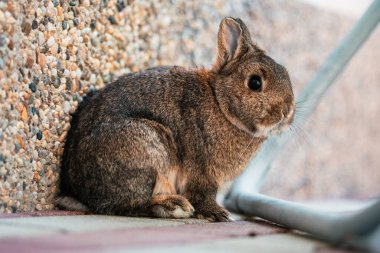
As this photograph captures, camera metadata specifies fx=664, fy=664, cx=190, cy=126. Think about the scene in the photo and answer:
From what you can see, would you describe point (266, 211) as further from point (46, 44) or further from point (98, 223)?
point (46, 44)

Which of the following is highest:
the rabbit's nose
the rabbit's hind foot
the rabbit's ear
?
the rabbit's ear

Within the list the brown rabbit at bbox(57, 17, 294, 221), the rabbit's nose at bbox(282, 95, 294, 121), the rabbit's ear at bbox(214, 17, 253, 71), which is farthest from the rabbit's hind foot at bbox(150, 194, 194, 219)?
the rabbit's ear at bbox(214, 17, 253, 71)

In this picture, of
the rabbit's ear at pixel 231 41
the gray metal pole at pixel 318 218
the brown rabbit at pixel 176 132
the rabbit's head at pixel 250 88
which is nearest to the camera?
the gray metal pole at pixel 318 218

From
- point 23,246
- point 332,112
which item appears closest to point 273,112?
point 23,246

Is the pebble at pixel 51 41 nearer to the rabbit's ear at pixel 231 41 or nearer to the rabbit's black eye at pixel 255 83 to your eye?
the rabbit's ear at pixel 231 41

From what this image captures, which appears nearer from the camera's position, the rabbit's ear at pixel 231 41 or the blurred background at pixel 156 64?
the blurred background at pixel 156 64

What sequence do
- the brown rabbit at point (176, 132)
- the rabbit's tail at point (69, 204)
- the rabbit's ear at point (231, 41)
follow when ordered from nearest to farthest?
the brown rabbit at point (176, 132), the rabbit's tail at point (69, 204), the rabbit's ear at point (231, 41)

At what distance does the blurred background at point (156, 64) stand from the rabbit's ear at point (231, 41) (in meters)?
0.61

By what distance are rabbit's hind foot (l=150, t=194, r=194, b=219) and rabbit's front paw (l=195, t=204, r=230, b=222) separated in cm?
12

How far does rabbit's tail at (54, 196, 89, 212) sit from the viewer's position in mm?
3391

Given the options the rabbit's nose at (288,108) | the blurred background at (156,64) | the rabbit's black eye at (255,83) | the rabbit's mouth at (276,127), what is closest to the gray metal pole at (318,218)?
the rabbit's mouth at (276,127)

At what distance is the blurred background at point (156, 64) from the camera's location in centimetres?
315

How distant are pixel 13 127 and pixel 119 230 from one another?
91 cm

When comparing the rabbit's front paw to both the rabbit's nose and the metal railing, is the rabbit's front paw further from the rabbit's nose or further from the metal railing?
the rabbit's nose
